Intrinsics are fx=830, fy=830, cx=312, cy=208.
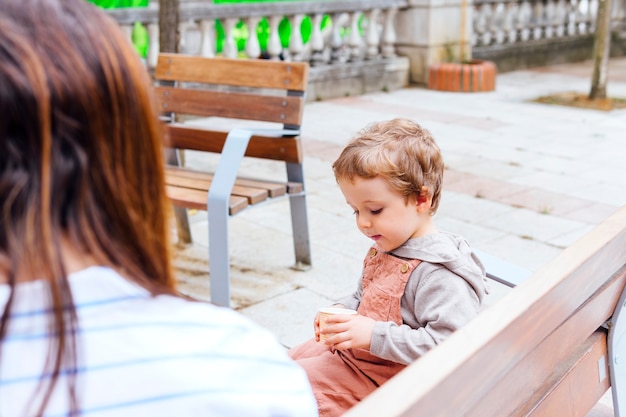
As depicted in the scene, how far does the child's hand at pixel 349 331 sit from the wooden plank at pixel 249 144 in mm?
2025

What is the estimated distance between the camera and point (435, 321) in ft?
5.93

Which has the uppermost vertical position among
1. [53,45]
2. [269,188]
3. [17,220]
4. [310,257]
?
[53,45]

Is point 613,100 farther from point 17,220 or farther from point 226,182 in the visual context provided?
point 17,220

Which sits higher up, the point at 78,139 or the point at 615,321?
the point at 78,139

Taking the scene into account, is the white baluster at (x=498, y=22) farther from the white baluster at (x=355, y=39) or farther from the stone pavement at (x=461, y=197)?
the stone pavement at (x=461, y=197)

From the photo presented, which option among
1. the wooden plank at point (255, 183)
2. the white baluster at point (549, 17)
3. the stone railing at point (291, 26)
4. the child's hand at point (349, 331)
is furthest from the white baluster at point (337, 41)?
the child's hand at point (349, 331)

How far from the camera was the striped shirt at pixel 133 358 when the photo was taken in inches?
31.5

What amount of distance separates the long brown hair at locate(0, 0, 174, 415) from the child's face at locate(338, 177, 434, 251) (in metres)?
1.11

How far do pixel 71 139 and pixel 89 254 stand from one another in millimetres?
118

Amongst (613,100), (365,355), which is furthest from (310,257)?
(613,100)

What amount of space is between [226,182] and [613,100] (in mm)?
7023

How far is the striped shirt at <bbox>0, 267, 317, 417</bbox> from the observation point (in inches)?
31.5

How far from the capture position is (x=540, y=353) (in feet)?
4.86

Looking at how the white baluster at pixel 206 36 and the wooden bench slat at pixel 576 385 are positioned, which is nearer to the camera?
the wooden bench slat at pixel 576 385
